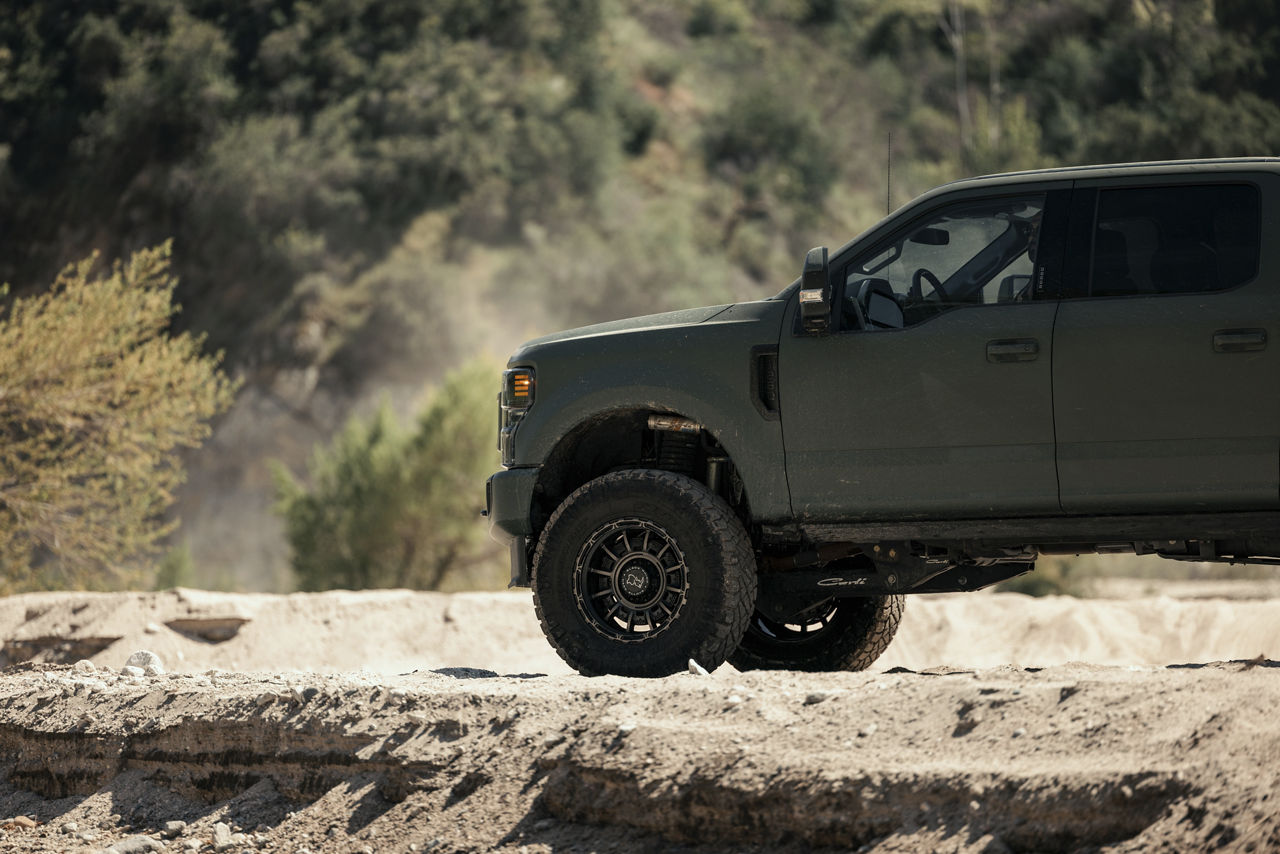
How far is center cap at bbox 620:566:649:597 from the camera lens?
6309mm

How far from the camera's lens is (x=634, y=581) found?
6312 mm

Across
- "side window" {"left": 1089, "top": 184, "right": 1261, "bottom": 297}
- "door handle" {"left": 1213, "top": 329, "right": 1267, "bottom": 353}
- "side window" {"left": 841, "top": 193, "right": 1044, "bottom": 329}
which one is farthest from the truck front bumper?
"door handle" {"left": 1213, "top": 329, "right": 1267, "bottom": 353}

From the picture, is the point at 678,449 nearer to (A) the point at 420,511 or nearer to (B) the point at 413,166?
(A) the point at 420,511

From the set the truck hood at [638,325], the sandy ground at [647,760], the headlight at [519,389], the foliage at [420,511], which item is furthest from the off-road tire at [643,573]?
the foliage at [420,511]

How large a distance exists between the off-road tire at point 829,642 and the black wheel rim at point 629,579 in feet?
3.80

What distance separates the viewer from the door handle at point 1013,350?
5.72 m

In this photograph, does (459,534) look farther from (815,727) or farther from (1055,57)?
(1055,57)

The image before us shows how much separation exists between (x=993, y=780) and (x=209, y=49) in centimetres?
3954

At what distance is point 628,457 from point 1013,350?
6.81 feet

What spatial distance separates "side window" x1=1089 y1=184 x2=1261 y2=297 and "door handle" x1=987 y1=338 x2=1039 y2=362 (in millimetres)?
356

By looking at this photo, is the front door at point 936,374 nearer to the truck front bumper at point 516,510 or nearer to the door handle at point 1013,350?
the door handle at point 1013,350

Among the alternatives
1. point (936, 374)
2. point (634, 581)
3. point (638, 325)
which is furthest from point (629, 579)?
point (936, 374)

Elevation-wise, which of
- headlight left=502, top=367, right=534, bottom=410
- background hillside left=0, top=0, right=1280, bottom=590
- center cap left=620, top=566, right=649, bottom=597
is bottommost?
center cap left=620, top=566, right=649, bottom=597

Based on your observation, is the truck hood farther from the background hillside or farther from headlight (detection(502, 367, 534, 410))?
the background hillside
